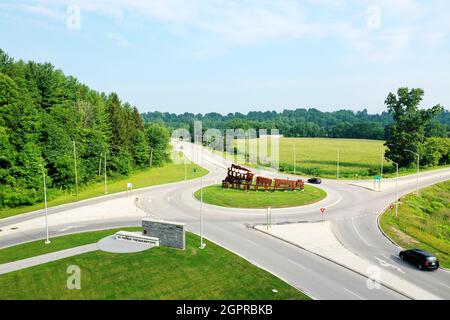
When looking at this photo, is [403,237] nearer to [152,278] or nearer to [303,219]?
[303,219]

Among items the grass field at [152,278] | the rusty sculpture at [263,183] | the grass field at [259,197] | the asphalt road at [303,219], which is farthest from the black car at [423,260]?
the rusty sculpture at [263,183]

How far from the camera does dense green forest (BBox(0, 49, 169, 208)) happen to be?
49781 millimetres

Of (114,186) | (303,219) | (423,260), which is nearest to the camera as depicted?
(423,260)

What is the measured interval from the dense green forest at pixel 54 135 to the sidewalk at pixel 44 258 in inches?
568

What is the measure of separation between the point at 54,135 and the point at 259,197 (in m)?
36.0

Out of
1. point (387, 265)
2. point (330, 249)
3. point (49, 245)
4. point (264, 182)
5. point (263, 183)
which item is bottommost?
point (387, 265)

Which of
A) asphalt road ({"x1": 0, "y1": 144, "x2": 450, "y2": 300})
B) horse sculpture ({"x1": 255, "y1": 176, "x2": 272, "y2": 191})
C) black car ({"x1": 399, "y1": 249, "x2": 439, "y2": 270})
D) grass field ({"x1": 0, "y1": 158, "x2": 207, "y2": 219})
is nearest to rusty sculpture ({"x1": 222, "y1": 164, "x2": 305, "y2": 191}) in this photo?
horse sculpture ({"x1": 255, "y1": 176, "x2": 272, "y2": 191})

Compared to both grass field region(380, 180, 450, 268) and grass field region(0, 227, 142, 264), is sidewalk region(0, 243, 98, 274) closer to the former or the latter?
grass field region(0, 227, 142, 264)

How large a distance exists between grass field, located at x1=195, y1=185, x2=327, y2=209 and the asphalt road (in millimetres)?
1562

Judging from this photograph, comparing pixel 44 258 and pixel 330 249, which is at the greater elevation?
pixel 44 258

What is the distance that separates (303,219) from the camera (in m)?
39.2

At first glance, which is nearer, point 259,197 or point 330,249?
point 330,249

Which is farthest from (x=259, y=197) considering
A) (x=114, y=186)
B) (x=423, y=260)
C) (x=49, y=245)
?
(x=114, y=186)
